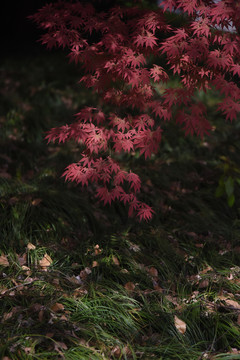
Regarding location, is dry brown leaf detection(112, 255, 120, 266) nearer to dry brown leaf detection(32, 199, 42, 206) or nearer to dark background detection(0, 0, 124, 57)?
dry brown leaf detection(32, 199, 42, 206)

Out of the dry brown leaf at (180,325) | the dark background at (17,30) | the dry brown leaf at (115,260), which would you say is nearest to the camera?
the dry brown leaf at (180,325)

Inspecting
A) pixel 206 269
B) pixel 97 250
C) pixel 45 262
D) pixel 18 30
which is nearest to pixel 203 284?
pixel 206 269

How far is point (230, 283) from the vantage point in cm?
357

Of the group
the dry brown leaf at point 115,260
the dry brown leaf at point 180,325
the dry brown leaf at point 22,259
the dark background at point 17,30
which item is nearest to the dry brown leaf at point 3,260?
the dry brown leaf at point 22,259

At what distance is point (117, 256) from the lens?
12.8 ft

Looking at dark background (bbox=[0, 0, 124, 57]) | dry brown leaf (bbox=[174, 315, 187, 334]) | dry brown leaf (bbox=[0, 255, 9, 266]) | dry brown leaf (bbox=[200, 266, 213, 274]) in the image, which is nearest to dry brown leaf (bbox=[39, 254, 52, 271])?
dry brown leaf (bbox=[0, 255, 9, 266])

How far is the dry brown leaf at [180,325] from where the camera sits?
3.00 meters

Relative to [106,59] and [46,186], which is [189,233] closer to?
[46,186]

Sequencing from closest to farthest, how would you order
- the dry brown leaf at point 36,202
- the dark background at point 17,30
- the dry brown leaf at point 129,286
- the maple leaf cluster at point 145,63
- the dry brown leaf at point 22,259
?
the maple leaf cluster at point 145,63, the dry brown leaf at point 129,286, the dry brown leaf at point 22,259, the dry brown leaf at point 36,202, the dark background at point 17,30

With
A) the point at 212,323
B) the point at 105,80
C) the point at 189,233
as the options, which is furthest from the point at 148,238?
the point at 105,80

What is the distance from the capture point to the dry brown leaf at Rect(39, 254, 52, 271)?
3683 mm

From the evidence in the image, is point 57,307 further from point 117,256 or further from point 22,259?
point 117,256

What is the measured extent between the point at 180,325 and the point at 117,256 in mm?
1050

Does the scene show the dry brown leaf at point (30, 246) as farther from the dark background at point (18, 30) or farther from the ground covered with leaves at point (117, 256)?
the dark background at point (18, 30)
